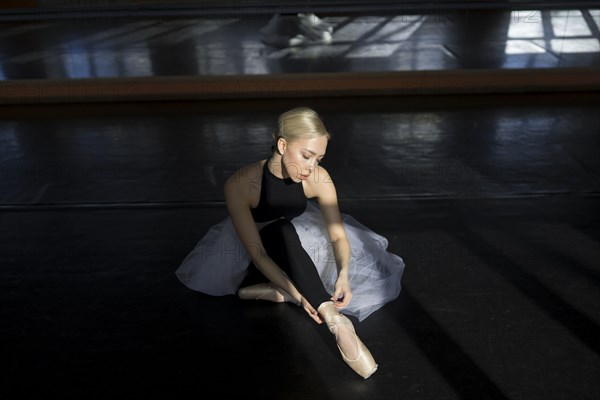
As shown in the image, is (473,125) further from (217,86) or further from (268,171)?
(268,171)

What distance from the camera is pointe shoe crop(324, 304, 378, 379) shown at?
1.65 m

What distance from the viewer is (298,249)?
1771 mm

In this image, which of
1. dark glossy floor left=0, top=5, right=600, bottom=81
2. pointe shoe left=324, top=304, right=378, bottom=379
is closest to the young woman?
pointe shoe left=324, top=304, right=378, bottom=379

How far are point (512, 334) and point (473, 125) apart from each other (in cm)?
204

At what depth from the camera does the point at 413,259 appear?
88.1 inches

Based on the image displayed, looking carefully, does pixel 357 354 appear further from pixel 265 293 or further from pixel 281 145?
pixel 281 145

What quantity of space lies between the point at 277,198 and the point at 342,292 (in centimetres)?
34

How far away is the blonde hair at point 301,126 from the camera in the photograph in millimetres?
1620

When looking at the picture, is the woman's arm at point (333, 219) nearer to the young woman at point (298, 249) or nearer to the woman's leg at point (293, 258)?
the young woman at point (298, 249)

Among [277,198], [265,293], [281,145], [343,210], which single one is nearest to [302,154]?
[281,145]

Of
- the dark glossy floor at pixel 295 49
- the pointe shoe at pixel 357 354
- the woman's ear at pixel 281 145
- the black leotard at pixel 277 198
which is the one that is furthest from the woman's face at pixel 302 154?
the dark glossy floor at pixel 295 49

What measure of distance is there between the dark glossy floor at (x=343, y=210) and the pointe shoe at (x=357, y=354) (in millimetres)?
32

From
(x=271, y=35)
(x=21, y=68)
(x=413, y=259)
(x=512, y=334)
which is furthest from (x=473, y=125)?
(x=21, y=68)

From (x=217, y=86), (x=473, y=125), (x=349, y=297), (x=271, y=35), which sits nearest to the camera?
(x=349, y=297)
